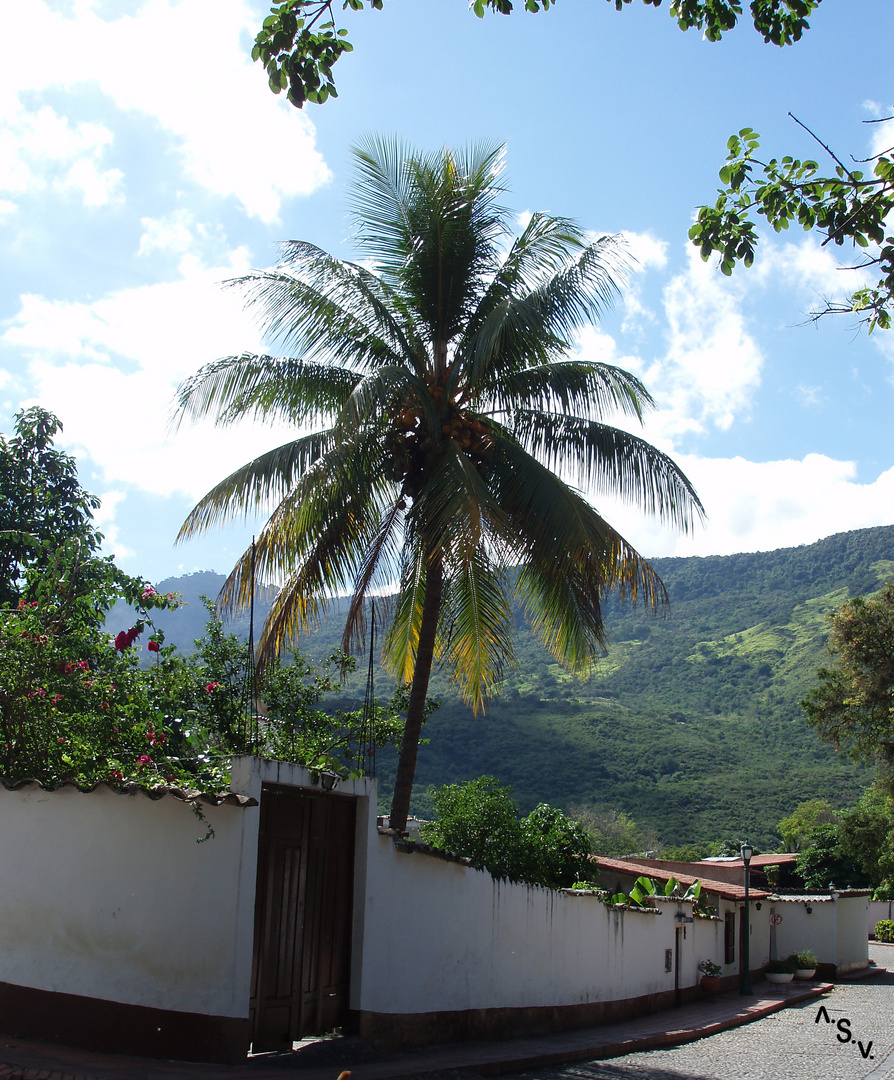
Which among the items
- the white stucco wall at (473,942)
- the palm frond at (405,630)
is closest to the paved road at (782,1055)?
the white stucco wall at (473,942)

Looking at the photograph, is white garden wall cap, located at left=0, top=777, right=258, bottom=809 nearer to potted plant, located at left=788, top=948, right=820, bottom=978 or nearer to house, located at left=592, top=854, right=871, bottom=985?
house, located at left=592, top=854, right=871, bottom=985

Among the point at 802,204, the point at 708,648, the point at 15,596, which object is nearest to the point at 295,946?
the point at 802,204

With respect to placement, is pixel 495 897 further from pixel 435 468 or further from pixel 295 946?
pixel 435 468

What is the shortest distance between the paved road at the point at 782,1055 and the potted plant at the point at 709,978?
1821 mm

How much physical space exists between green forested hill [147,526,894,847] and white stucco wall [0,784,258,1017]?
34.9 meters

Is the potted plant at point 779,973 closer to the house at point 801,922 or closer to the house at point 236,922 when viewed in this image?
the house at point 801,922

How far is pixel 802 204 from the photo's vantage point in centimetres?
641

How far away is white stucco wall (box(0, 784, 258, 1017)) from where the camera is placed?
6996mm

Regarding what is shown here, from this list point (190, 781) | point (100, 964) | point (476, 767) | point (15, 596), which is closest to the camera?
point (100, 964)

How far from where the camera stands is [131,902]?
7.08 metres

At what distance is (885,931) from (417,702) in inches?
1718

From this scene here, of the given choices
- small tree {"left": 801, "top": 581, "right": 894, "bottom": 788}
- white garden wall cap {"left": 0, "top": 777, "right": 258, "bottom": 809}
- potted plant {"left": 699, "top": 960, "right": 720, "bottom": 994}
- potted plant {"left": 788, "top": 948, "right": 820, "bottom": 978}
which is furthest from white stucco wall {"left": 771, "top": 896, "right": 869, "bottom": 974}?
white garden wall cap {"left": 0, "top": 777, "right": 258, "bottom": 809}

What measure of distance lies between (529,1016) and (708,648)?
326 feet

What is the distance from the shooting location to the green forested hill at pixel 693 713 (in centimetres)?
6750
